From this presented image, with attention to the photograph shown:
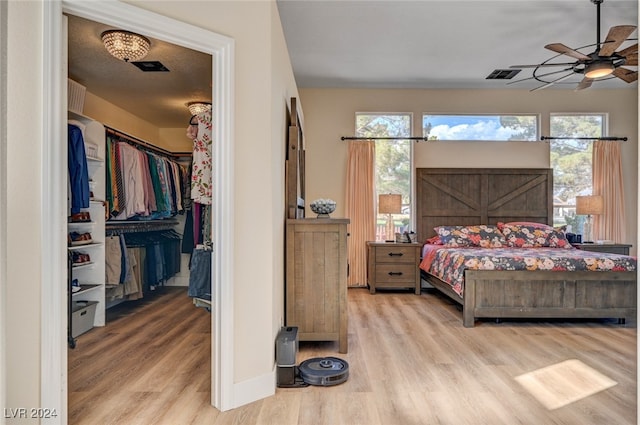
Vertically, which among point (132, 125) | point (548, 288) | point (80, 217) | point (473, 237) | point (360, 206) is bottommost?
point (548, 288)

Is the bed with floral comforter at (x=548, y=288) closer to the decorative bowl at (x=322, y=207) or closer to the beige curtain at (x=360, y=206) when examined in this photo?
the decorative bowl at (x=322, y=207)

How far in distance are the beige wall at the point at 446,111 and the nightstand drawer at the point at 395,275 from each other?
1083 millimetres

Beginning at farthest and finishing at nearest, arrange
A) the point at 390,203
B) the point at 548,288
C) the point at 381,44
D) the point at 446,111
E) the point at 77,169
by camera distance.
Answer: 1. the point at 446,111
2. the point at 390,203
3. the point at 381,44
4. the point at 548,288
5. the point at 77,169

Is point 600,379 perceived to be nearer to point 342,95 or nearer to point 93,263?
point 93,263

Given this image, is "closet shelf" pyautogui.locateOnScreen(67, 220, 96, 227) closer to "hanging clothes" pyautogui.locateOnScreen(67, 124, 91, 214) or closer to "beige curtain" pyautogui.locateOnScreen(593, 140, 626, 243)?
"hanging clothes" pyautogui.locateOnScreen(67, 124, 91, 214)

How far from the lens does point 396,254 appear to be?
215 inches

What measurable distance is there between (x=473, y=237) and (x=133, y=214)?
408cm

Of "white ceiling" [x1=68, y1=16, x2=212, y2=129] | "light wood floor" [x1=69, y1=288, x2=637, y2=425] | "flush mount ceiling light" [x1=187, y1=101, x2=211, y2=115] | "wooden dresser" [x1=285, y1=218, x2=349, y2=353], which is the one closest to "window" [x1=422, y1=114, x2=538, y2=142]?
"light wood floor" [x1=69, y1=288, x2=637, y2=425]

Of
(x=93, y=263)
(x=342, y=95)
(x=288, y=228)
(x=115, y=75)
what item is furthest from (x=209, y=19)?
(x=342, y=95)

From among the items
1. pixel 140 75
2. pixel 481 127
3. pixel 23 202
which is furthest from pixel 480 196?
pixel 23 202

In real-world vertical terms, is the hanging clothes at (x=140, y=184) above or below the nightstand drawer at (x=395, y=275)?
above

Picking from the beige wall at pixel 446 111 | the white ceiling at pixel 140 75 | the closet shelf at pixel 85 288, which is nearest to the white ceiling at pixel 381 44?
the white ceiling at pixel 140 75

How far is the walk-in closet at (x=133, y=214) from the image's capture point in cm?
290

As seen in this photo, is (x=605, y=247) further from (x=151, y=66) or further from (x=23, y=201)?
(x=23, y=201)
